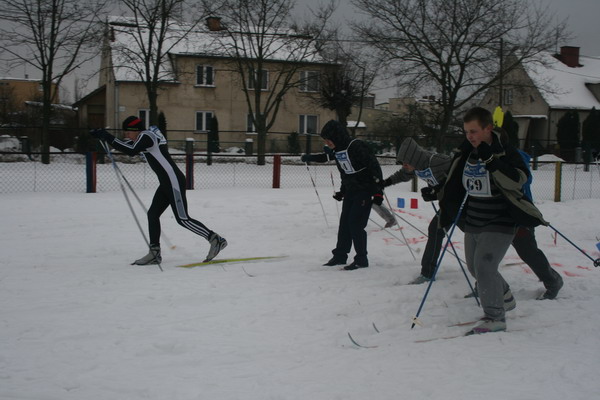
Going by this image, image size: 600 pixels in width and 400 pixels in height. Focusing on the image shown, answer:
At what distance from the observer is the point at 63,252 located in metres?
7.50

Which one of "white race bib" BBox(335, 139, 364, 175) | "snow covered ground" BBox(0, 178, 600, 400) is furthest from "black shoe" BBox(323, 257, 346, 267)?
"white race bib" BBox(335, 139, 364, 175)

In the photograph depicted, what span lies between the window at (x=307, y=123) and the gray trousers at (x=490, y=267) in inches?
1202

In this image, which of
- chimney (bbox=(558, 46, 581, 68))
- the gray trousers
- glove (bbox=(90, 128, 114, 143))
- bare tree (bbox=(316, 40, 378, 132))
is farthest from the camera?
chimney (bbox=(558, 46, 581, 68))

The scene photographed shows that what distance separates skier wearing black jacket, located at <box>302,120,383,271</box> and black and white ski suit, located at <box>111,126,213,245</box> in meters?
1.69

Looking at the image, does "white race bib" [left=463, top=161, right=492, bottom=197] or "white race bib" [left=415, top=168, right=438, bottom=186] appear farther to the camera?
"white race bib" [left=415, top=168, right=438, bottom=186]

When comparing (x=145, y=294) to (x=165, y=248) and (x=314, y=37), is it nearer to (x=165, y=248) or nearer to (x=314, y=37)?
(x=165, y=248)

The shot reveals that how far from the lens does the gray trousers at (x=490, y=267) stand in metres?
4.21

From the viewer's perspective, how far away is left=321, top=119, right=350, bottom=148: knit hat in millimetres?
6676

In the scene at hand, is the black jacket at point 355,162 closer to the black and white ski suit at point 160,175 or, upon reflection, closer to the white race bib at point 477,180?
the black and white ski suit at point 160,175

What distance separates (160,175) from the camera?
661 centimetres

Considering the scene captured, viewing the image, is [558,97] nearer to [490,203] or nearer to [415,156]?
[415,156]

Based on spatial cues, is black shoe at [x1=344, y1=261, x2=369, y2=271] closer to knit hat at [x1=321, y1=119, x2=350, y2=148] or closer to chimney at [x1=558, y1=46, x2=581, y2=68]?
knit hat at [x1=321, y1=119, x2=350, y2=148]

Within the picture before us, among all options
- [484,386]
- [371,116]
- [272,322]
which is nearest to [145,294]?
[272,322]

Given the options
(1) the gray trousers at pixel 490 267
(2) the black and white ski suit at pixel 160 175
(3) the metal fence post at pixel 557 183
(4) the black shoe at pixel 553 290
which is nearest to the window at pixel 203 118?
(3) the metal fence post at pixel 557 183
